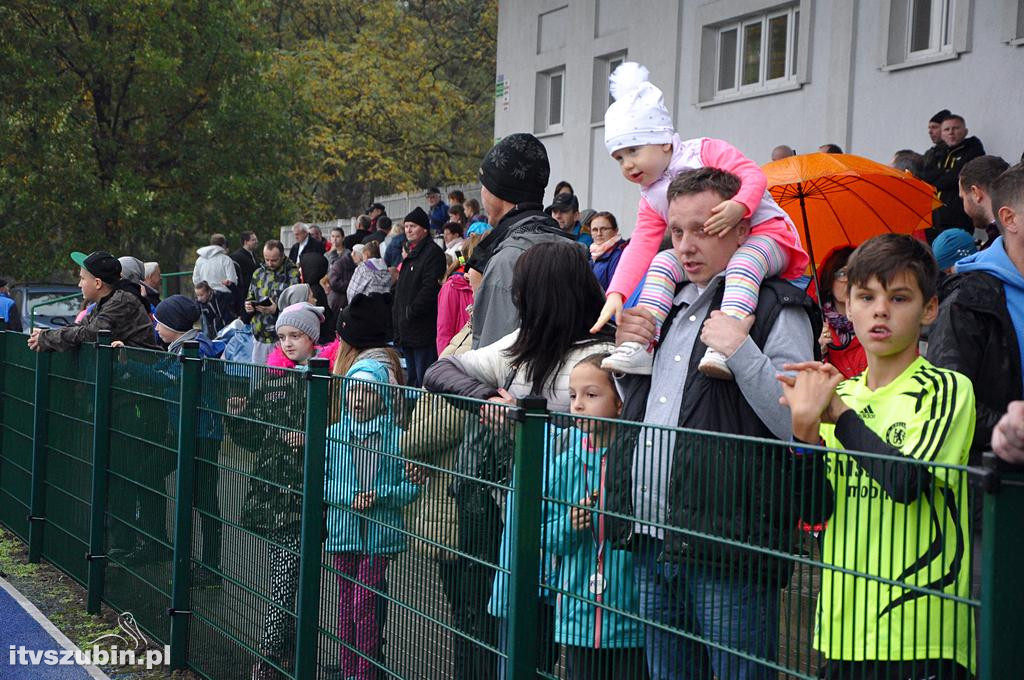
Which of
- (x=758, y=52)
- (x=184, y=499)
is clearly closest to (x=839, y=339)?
(x=184, y=499)

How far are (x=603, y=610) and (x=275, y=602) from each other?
237 cm

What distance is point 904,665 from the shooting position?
260 centimetres

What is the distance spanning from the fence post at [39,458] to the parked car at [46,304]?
684 inches

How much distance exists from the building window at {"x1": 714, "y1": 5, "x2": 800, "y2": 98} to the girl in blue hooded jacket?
13.5m

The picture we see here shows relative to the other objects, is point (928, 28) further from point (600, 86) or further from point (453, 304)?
point (600, 86)

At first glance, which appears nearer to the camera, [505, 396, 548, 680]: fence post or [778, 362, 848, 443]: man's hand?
[778, 362, 848, 443]: man's hand

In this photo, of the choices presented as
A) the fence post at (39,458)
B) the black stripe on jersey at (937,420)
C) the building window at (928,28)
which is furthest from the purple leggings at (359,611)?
the building window at (928,28)

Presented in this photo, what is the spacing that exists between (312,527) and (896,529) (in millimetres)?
2914

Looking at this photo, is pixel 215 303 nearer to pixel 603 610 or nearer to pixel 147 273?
pixel 147 273

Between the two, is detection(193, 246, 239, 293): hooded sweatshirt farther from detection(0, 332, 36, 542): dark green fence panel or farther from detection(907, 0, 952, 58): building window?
detection(907, 0, 952, 58): building window

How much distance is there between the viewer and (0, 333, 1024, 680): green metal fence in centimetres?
250

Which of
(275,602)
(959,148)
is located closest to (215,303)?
(959,148)

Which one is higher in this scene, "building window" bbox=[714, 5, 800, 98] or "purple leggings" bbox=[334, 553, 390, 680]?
"building window" bbox=[714, 5, 800, 98]

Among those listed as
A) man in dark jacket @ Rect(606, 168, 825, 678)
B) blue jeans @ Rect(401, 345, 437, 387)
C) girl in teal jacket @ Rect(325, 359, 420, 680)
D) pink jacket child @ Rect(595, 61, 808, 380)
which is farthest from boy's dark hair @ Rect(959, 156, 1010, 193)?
blue jeans @ Rect(401, 345, 437, 387)
